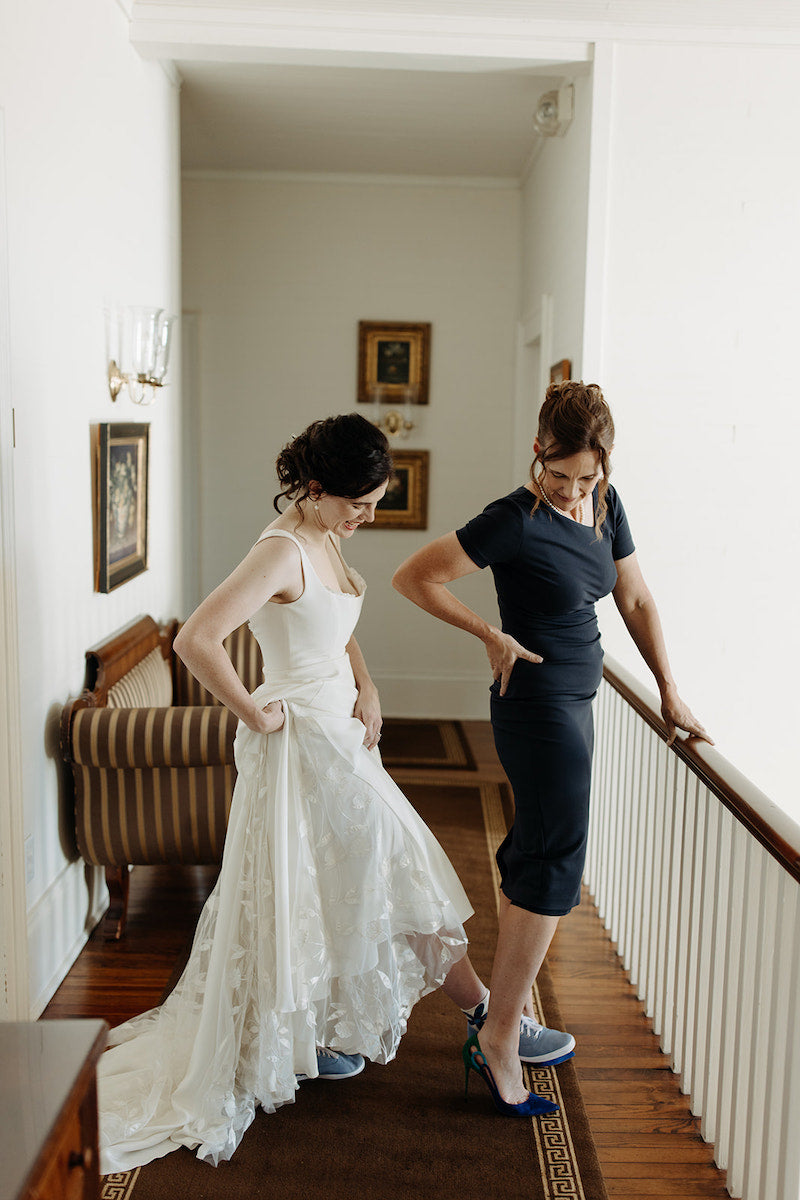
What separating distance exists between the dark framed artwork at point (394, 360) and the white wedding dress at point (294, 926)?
3.93 metres

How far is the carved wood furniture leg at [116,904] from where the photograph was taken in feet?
10.1

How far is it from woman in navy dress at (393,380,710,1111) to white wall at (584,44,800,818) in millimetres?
1705

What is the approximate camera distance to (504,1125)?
2.21m

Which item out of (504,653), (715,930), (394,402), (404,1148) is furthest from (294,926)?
(394,402)

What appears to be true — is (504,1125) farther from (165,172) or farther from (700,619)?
(165,172)

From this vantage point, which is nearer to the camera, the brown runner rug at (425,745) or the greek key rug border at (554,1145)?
the greek key rug border at (554,1145)

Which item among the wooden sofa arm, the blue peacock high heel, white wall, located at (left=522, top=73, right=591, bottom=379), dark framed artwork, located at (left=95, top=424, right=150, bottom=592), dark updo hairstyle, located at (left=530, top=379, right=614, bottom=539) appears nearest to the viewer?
dark updo hairstyle, located at (left=530, top=379, right=614, bottom=539)

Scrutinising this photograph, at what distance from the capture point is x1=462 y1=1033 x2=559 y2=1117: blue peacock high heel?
223cm

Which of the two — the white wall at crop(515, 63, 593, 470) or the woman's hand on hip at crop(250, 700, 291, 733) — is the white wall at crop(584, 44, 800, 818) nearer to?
the white wall at crop(515, 63, 593, 470)

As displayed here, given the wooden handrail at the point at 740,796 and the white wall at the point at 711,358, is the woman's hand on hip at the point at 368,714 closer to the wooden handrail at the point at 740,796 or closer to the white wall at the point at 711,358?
the wooden handrail at the point at 740,796

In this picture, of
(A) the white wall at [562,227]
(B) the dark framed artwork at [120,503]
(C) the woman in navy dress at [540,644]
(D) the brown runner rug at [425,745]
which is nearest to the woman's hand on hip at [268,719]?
(C) the woman in navy dress at [540,644]

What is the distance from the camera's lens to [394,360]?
5.95 m

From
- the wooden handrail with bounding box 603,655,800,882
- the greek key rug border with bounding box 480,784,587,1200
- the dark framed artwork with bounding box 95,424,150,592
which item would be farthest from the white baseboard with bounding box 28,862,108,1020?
the wooden handrail with bounding box 603,655,800,882

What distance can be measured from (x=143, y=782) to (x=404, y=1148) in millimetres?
1270
